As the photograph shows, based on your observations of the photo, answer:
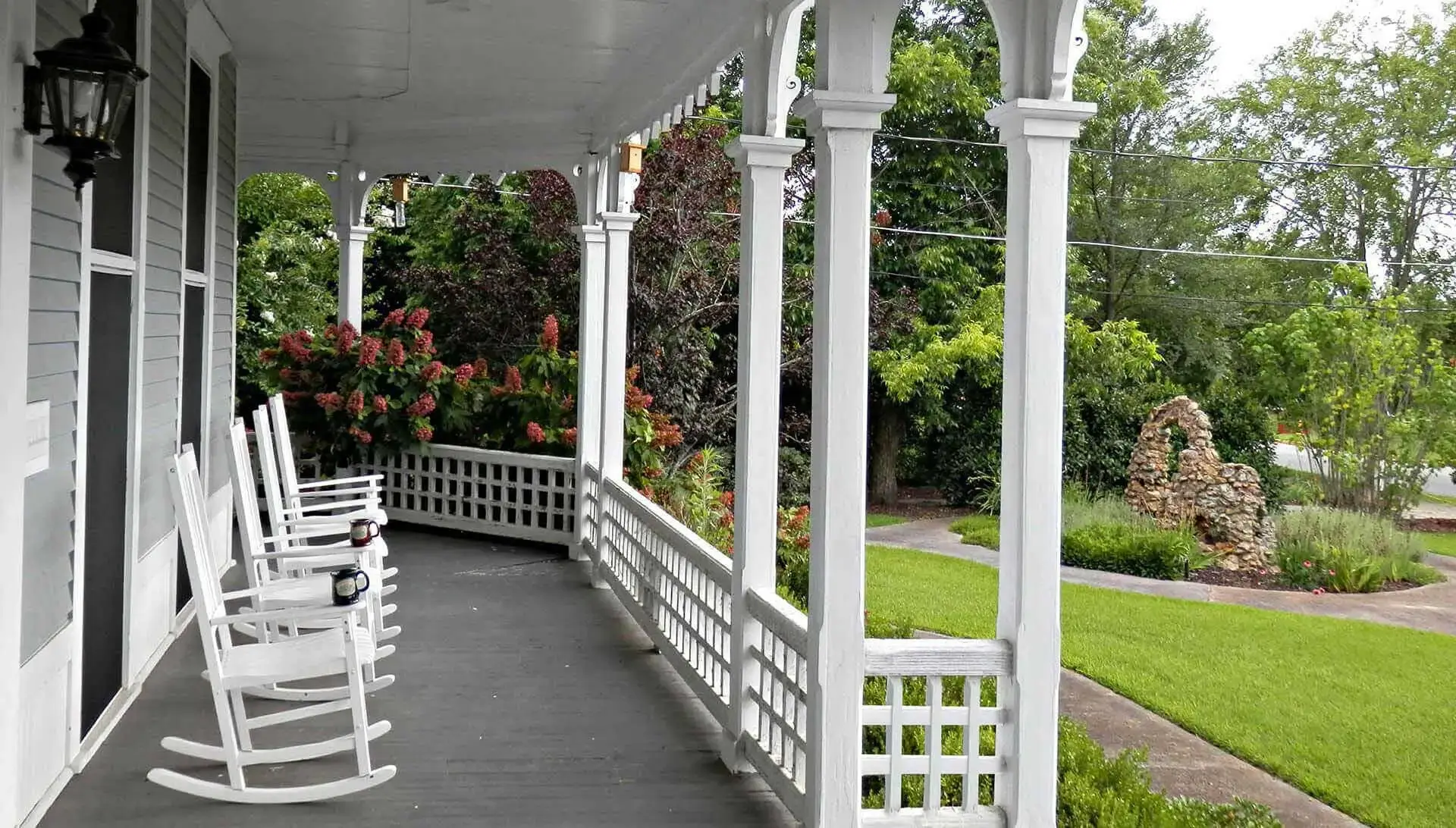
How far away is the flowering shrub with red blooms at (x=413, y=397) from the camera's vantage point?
9242 mm

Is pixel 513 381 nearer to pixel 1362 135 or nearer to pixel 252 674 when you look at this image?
pixel 252 674

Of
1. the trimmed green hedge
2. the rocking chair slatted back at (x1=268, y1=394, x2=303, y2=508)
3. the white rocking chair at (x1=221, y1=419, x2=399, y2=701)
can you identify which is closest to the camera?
the white rocking chair at (x1=221, y1=419, x2=399, y2=701)

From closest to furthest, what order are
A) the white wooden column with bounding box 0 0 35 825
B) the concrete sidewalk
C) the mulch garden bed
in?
the white wooden column with bounding box 0 0 35 825 → the concrete sidewalk → the mulch garden bed

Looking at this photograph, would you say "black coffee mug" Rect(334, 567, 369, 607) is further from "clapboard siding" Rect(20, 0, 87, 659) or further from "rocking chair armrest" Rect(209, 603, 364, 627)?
"clapboard siding" Rect(20, 0, 87, 659)

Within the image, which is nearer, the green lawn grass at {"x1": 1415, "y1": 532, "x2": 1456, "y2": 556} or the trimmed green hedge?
the trimmed green hedge

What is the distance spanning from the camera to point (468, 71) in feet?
22.7

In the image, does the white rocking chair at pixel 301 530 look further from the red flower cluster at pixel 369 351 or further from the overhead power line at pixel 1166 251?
the overhead power line at pixel 1166 251

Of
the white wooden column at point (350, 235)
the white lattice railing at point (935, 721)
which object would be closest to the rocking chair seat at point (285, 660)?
the white lattice railing at point (935, 721)

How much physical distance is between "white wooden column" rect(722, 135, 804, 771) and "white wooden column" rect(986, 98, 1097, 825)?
3.52ft

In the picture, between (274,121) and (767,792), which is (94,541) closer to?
(767,792)

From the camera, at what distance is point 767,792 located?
14.0 ft

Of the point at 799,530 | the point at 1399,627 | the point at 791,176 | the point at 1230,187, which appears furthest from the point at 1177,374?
the point at 799,530

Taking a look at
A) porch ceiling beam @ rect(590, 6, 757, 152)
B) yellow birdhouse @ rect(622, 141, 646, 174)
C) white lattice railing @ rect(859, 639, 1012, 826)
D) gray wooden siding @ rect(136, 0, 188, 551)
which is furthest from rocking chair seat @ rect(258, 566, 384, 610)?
yellow birdhouse @ rect(622, 141, 646, 174)

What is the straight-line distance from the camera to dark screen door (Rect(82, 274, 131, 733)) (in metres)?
4.25
